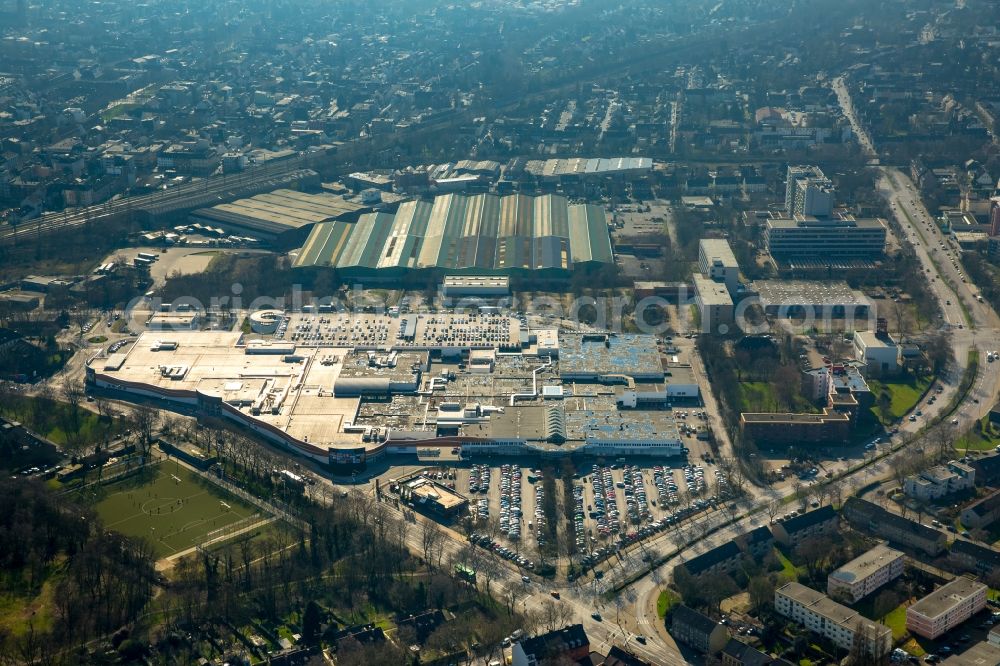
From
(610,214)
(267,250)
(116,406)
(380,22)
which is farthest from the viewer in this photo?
(380,22)

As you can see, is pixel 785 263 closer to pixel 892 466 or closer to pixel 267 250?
pixel 892 466

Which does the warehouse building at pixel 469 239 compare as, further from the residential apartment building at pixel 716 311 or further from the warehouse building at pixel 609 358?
the warehouse building at pixel 609 358

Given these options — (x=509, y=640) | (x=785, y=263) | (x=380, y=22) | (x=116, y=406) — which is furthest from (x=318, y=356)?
(x=380, y=22)

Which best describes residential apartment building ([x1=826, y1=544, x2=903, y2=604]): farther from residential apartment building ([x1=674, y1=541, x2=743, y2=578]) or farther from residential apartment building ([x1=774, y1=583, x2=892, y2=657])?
residential apartment building ([x1=674, y1=541, x2=743, y2=578])

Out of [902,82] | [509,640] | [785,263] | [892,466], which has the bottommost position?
[509,640]

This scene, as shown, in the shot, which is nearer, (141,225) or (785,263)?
(785,263)

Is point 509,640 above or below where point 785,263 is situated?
below

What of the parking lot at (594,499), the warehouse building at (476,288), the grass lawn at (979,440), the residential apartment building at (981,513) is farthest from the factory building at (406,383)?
the grass lawn at (979,440)
